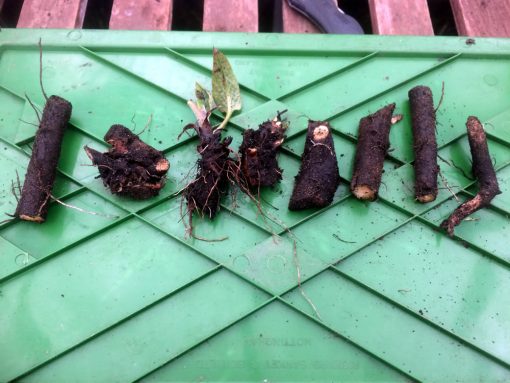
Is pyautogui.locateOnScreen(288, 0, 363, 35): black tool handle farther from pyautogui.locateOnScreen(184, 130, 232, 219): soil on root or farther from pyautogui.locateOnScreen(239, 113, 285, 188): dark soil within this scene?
pyautogui.locateOnScreen(184, 130, 232, 219): soil on root

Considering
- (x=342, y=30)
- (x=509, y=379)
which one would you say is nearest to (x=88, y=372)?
(x=509, y=379)

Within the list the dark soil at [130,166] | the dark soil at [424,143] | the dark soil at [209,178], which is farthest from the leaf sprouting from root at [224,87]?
the dark soil at [424,143]

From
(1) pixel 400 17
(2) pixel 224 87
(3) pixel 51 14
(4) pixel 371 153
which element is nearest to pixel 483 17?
(1) pixel 400 17

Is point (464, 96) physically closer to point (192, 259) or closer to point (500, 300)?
point (500, 300)

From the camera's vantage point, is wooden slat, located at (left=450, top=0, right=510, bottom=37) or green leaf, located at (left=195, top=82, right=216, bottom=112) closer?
green leaf, located at (left=195, top=82, right=216, bottom=112)

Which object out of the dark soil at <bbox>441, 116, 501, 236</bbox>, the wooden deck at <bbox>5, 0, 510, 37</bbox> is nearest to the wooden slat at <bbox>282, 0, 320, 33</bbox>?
the wooden deck at <bbox>5, 0, 510, 37</bbox>

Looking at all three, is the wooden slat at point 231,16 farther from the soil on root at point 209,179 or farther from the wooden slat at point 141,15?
the soil on root at point 209,179
